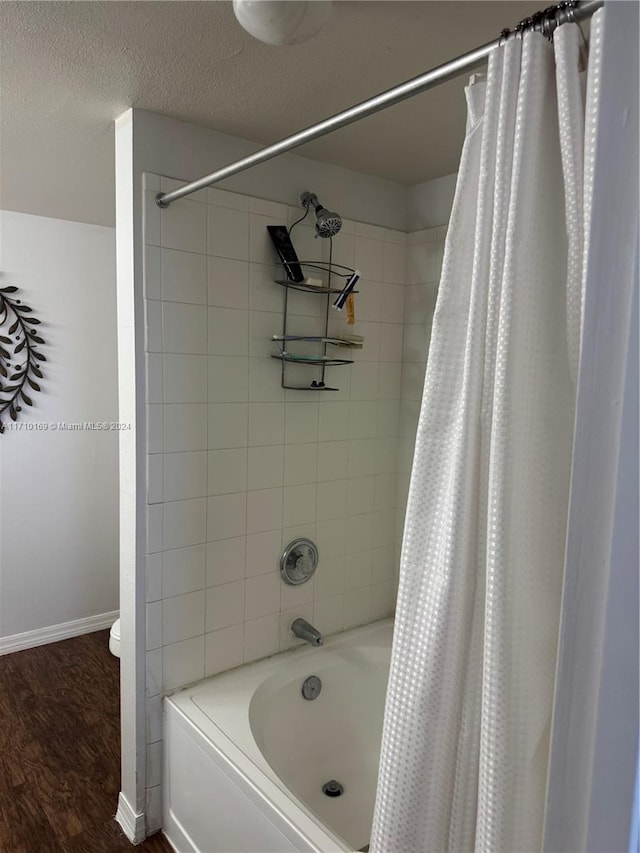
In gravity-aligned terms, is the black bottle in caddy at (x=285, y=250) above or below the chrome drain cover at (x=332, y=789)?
above

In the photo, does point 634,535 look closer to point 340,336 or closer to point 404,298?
point 340,336

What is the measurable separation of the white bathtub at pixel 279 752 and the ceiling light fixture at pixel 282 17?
1.80 m

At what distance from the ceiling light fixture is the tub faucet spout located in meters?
1.88

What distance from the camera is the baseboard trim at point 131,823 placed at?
2.02 m

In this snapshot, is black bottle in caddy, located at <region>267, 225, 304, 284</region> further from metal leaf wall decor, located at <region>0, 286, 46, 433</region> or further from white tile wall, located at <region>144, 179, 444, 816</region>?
metal leaf wall decor, located at <region>0, 286, 46, 433</region>

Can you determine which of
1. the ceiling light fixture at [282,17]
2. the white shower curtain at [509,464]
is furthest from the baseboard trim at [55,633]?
the ceiling light fixture at [282,17]

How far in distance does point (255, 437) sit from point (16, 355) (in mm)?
1675

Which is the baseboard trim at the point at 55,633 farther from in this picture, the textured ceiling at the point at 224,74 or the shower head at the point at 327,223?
the shower head at the point at 327,223

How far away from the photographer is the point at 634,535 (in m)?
0.61

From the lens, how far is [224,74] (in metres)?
1.56

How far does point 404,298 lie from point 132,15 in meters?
1.56

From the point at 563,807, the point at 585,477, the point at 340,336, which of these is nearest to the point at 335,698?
the point at 340,336

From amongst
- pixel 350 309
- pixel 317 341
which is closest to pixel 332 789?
pixel 317 341

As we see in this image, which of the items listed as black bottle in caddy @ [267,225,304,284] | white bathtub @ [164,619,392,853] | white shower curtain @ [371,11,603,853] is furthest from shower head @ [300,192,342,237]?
white bathtub @ [164,619,392,853]
